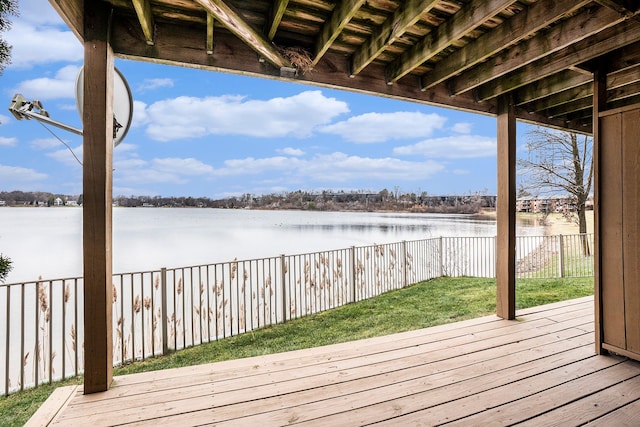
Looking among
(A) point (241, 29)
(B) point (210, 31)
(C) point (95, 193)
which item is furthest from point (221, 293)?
(A) point (241, 29)

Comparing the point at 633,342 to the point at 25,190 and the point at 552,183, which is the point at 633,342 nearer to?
the point at 25,190

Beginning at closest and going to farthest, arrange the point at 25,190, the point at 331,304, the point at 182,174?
the point at 25,190 < the point at 331,304 < the point at 182,174

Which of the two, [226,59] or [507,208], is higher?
[226,59]

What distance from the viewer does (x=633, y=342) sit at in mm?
2170

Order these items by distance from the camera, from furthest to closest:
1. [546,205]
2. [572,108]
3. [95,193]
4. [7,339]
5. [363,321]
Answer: [546,205] → [363,321] → [572,108] → [7,339] → [95,193]

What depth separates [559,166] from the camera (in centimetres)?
912

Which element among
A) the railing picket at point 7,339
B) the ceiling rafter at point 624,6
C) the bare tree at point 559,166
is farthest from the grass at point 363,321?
the bare tree at point 559,166

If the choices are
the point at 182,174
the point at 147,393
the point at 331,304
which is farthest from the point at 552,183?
the point at 182,174

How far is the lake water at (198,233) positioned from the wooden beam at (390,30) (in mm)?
2706

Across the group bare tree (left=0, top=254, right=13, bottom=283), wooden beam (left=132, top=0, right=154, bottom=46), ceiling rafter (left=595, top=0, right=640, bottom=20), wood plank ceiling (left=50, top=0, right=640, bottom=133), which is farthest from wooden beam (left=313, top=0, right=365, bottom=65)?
bare tree (left=0, top=254, right=13, bottom=283)

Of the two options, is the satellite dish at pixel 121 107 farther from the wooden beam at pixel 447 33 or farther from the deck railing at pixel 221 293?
the wooden beam at pixel 447 33

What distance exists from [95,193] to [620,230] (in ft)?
11.7

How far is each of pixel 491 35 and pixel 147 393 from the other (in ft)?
10.6

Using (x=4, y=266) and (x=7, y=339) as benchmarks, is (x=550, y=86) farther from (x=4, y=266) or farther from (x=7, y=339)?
(x=7, y=339)
